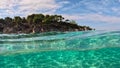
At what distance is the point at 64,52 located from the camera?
19.9 meters

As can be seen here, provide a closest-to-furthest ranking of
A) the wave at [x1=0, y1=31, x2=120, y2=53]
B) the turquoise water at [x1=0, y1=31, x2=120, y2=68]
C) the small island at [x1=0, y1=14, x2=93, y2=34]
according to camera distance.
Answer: the turquoise water at [x1=0, y1=31, x2=120, y2=68] → the wave at [x1=0, y1=31, x2=120, y2=53] → the small island at [x1=0, y1=14, x2=93, y2=34]

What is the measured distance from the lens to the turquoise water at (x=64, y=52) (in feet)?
54.1

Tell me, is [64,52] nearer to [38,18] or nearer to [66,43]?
[66,43]

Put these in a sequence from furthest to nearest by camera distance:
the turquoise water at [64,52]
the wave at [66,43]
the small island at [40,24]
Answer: the small island at [40,24] → the wave at [66,43] → the turquoise water at [64,52]

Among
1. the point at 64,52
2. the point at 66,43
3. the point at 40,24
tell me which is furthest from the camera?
the point at 40,24

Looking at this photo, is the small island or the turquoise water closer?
the turquoise water

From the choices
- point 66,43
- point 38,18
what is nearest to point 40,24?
point 38,18

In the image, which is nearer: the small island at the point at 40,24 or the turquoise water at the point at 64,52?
the turquoise water at the point at 64,52

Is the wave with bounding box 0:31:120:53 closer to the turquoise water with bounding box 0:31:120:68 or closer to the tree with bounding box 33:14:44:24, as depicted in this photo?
the turquoise water with bounding box 0:31:120:68

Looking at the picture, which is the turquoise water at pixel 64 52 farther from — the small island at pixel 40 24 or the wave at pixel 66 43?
the small island at pixel 40 24

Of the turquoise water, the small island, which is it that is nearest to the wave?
the turquoise water

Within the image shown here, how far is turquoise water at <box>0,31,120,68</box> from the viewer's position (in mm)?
16500

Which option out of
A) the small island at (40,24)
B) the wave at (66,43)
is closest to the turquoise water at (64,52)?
the wave at (66,43)

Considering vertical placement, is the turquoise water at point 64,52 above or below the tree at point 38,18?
below
